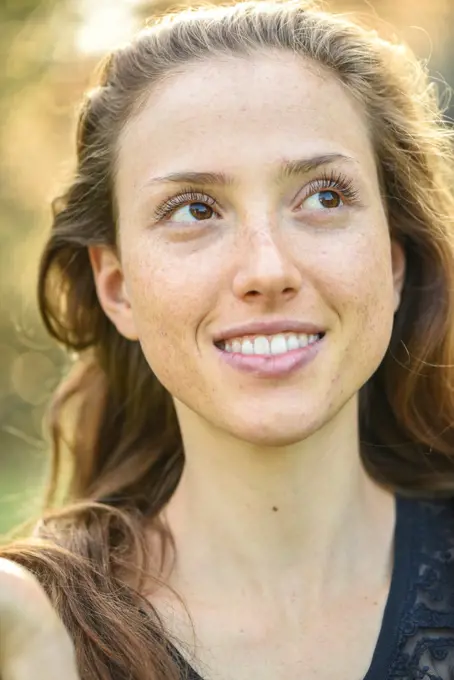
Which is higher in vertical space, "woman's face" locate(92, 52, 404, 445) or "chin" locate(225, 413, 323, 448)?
"woman's face" locate(92, 52, 404, 445)

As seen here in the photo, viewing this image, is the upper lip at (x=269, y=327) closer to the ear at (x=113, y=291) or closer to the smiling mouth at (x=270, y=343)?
the smiling mouth at (x=270, y=343)

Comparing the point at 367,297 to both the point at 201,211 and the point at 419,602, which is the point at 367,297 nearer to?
the point at 201,211

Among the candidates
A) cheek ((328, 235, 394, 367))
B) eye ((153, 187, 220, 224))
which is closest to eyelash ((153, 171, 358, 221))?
eye ((153, 187, 220, 224))

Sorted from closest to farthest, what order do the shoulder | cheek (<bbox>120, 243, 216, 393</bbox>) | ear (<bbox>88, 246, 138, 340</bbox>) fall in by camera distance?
cheek (<bbox>120, 243, 216, 393</bbox>) < the shoulder < ear (<bbox>88, 246, 138, 340</bbox>)

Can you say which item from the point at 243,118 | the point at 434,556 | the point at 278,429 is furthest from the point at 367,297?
the point at 434,556

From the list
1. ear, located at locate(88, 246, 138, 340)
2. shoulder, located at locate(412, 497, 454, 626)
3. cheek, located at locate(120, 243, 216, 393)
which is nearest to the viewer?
cheek, located at locate(120, 243, 216, 393)

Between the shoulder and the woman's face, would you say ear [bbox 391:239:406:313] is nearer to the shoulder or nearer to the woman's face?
the woman's face

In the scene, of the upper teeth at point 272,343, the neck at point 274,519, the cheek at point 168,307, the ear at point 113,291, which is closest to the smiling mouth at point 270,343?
the upper teeth at point 272,343

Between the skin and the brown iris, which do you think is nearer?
the skin

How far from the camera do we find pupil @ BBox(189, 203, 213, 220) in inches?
93.7

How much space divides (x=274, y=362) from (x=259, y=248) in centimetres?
25

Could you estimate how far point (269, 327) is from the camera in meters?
2.26

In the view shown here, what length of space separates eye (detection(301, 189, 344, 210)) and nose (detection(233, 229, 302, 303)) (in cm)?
13

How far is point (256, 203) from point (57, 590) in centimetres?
97
